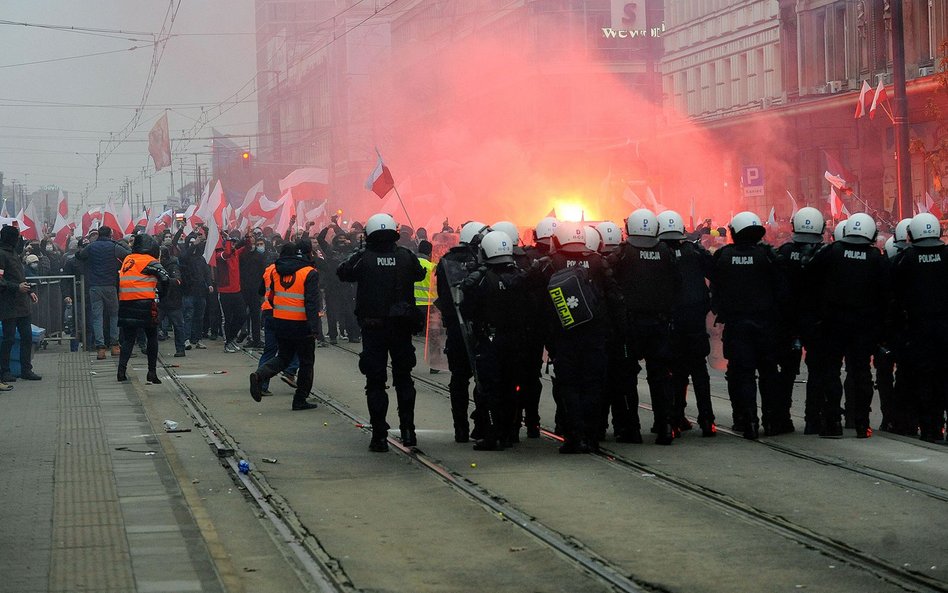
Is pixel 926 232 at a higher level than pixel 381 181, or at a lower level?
lower

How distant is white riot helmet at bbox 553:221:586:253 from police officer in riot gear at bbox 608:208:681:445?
512 mm

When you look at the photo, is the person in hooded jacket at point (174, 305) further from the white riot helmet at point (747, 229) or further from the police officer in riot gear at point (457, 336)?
the white riot helmet at point (747, 229)

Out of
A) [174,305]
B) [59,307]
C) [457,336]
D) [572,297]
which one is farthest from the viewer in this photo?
[59,307]

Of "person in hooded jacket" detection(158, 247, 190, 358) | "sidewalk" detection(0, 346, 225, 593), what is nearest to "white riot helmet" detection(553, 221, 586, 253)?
"sidewalk" detection(0, 346, 225, 593)

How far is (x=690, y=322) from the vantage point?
472 inches

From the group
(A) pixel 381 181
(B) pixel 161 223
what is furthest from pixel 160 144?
(A) pixel 381 181

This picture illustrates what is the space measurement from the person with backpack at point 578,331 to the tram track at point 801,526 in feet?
0.90

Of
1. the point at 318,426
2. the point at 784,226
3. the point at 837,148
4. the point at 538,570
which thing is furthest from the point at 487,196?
the point at 538,570

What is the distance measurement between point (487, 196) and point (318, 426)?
4825 cm

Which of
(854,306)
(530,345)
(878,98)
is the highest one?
(878,98)

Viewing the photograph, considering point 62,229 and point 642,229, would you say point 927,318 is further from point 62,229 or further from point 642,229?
point 62,229

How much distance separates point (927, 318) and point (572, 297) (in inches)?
115

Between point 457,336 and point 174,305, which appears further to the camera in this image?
point 174,305

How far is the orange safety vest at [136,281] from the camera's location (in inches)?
693
